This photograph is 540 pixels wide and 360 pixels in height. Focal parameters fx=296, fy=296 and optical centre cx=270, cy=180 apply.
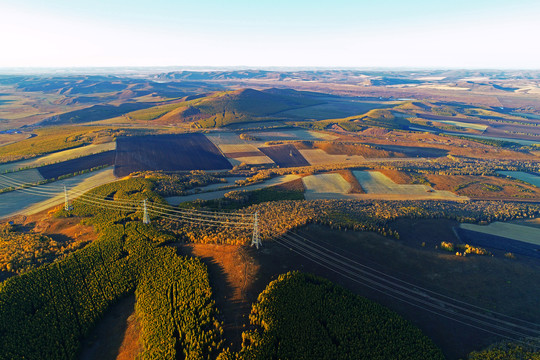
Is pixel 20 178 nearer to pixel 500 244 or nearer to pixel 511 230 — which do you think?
pixel 500 244

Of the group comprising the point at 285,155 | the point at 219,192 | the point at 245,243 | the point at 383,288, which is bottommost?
the point at 285,155

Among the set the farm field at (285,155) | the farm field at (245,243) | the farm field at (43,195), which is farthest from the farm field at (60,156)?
the farm field at (285,155)

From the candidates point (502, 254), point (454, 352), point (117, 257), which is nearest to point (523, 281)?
point (502, 254)

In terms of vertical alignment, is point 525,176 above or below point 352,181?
below

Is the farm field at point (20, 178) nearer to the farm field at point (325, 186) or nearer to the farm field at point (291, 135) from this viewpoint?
the farm field at point (325, 186)

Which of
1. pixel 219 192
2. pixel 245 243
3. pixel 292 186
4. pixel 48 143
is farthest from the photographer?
pixel 48 143

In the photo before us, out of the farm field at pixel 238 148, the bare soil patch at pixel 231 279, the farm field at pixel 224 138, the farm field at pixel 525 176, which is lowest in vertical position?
the farm field at pixel 525 176

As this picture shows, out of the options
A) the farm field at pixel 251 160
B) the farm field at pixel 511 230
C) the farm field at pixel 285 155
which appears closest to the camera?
the farm field at pixel 511 230

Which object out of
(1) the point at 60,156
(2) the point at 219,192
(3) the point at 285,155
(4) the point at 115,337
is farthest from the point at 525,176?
(1) the point at 60,156
